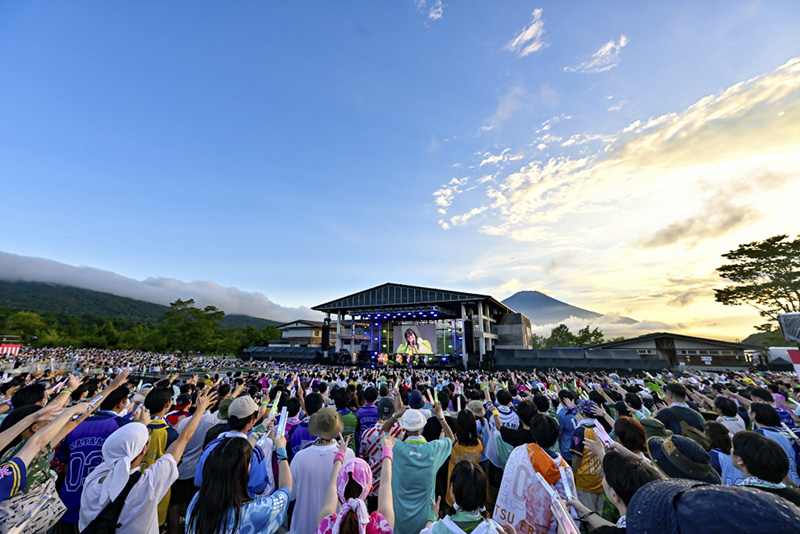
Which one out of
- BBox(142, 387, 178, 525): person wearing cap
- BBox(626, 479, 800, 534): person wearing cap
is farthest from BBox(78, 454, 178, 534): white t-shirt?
BBox(626, 479, 800, 534): person wearing cap

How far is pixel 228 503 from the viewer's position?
5.64 ft

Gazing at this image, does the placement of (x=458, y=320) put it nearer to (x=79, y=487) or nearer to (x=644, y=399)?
(x=644, y=399)

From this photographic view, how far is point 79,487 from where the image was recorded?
114 inches

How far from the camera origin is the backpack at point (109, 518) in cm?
240

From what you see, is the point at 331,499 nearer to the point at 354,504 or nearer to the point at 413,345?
the point at 354,504

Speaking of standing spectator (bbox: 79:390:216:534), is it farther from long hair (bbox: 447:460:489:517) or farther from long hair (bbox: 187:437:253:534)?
long hair (bbox: 447:460:489:517)

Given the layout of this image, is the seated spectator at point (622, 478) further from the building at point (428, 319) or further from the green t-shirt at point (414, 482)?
the building at point (428, 319)

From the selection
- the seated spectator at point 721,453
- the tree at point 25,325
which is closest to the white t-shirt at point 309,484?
the seated spectator at point 721,453

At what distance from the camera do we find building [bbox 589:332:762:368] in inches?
1216

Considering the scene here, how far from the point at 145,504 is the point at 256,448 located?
3.12 feet

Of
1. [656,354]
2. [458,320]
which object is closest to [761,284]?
[656,354]

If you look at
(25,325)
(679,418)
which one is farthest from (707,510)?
(25,325)

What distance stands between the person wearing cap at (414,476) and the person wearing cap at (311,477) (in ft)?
2.19

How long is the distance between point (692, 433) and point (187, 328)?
6662 cm
